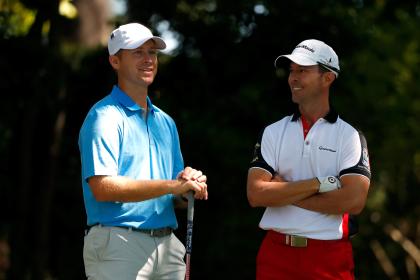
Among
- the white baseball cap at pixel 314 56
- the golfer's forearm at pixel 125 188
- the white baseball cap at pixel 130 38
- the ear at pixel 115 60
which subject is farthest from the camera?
the white baseball cap at pixel 314 56

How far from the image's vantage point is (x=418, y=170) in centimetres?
1340

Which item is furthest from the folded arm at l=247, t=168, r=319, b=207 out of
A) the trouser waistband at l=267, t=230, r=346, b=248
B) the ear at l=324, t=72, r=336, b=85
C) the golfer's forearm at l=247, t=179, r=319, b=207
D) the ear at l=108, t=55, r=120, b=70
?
the ear at l=108, t=55, r=120, b=70

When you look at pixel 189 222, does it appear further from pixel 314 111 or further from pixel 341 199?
pixel 314 111

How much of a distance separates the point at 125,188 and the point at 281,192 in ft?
2.83

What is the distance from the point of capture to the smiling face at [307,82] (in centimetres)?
518

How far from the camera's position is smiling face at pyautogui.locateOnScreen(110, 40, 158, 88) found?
197 inches

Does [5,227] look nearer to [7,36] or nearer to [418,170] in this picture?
[7,36]

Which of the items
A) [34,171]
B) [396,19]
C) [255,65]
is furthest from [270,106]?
[396,19]

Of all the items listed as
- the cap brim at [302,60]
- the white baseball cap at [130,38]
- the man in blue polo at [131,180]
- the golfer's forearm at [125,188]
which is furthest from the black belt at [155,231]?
the cap brim at [302,60]

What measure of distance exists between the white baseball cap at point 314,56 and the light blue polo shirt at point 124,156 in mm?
859

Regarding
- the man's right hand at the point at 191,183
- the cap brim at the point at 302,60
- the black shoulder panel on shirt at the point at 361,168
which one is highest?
the cap brim at the point at 302,60

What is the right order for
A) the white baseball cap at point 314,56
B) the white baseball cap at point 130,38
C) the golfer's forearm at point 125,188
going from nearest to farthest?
the golfer's forearm at point 125,188
the white baseball cap at point 130,38
the white baseball cap at point 314,56

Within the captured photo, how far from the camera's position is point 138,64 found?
4.99 metres

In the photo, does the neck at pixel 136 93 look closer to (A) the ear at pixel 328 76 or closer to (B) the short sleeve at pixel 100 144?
(B) the short sleeve at pixel 100 144
